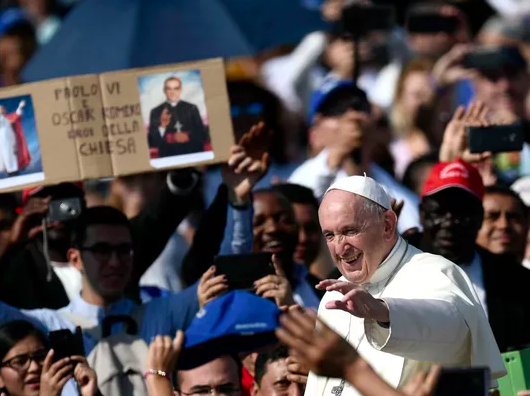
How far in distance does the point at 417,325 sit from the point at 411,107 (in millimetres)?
7247

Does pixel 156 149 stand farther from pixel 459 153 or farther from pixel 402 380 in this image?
pixel 402 380

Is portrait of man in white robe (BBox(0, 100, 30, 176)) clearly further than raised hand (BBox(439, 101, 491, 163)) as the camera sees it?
No

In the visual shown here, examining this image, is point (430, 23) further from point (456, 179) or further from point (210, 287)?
point (210, 287)

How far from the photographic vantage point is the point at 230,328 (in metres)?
8.61

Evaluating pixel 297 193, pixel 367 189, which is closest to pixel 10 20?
pixel 297 193

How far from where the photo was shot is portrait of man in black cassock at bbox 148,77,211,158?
9.23 meters

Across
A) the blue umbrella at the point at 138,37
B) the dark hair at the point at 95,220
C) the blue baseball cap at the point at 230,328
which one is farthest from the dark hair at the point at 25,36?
the blue baseball cap at the point at 230,328

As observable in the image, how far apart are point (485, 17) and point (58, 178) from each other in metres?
8.03

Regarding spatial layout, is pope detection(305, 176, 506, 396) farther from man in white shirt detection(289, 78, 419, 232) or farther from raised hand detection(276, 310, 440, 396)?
man in white shirt detection(289, 78, 419, 232)

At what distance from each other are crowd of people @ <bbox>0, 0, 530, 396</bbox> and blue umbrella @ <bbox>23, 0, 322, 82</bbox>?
0.40 meters

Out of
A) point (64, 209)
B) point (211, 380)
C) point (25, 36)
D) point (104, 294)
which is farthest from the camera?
point (25, 36)

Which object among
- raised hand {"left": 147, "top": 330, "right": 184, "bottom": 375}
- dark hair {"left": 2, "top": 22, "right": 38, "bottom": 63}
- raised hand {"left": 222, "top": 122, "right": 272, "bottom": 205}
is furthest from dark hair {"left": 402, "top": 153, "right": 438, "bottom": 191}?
dark hair {"left": 2, "top": 22, "right": 38, "bottom": 63}

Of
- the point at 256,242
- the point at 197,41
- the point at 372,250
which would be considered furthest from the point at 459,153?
the point at 372,250

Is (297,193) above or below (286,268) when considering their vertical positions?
above
